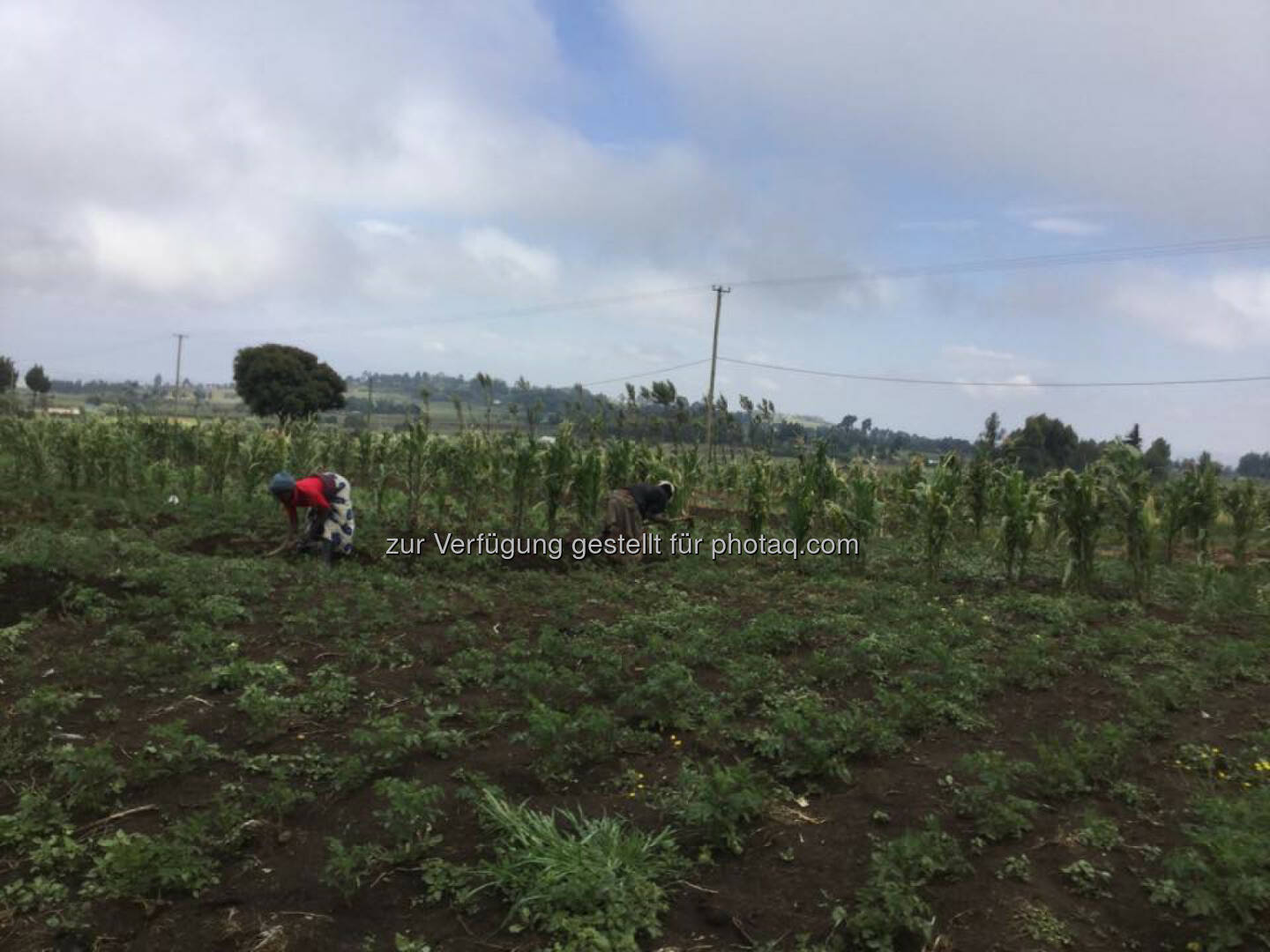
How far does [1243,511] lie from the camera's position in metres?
13.7

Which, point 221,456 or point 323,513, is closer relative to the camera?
point 323,513

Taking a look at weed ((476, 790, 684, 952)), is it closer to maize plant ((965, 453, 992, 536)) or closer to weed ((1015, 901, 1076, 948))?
weed ((1015, 901, 1076, 948))

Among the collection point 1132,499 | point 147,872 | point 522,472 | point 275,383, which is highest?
point 275,383

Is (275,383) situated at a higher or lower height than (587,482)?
higher

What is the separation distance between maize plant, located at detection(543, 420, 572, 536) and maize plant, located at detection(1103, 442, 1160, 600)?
24.3ft

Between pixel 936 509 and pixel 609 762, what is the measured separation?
24.3 ft

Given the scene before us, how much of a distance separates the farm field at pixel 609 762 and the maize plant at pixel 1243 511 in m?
3.96

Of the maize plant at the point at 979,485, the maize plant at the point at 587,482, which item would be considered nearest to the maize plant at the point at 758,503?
the maize plant at the point at 587,482

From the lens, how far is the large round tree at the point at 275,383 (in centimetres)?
4794

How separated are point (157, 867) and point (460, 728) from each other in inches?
78.8

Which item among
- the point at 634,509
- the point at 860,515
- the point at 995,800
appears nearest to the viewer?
the point at 995,800

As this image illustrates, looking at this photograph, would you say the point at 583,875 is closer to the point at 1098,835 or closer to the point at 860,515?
the point at 1098,835

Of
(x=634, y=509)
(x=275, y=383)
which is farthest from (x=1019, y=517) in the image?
(x=275, y=383)

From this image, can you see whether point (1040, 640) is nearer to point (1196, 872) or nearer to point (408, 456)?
point (1196, 872)
